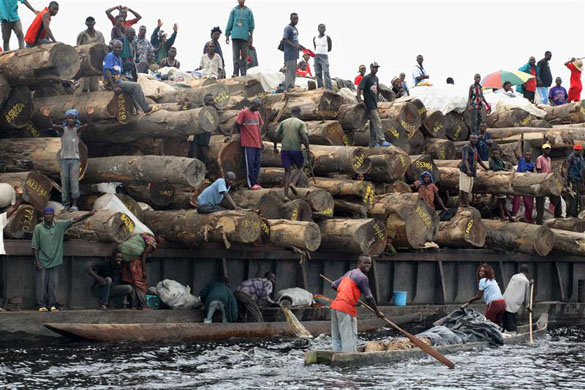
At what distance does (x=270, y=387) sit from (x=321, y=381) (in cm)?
88

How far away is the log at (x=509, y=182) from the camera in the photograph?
24141 millimetres

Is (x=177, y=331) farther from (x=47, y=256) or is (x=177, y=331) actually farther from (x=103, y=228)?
(x=47, y=256)

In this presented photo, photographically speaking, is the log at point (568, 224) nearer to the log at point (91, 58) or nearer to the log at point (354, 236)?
the log at point (354, 236)

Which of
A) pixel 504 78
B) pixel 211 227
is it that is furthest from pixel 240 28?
pixel 504 78

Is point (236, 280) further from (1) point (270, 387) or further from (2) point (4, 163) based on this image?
(1) point (270, 387)

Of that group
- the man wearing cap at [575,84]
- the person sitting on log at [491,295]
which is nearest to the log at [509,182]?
the person sitting on log at [491,295]

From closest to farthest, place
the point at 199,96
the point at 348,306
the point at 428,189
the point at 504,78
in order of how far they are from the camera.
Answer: the point at 348,306
the point at 428,189
the point at 199,96
the point at 504,78

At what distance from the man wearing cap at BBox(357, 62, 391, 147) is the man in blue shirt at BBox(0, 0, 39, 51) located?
25.4 ft

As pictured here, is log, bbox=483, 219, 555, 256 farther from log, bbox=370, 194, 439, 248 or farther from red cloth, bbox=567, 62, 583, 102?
red cloth, bbox=567, 62, 583, 102

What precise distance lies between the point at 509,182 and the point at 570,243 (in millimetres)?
2490

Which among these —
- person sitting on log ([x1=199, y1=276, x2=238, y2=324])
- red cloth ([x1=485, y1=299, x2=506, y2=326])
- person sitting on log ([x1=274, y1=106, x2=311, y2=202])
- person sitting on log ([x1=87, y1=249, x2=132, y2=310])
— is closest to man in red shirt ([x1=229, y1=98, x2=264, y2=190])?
person sitting on log ([x1=274, y1=106, x2=311, y2=202])

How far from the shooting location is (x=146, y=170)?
20062 millimetres

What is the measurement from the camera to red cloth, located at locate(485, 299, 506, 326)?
20359mm

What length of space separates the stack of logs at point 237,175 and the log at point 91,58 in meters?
0.03
